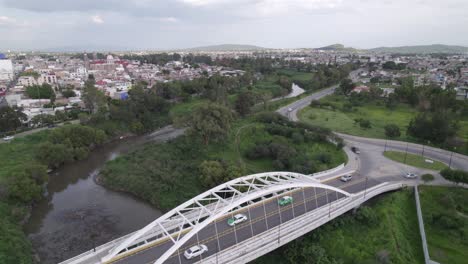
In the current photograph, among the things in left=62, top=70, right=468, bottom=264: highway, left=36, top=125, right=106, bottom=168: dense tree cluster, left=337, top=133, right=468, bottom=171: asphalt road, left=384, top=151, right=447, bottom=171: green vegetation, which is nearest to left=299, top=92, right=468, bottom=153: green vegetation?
left=337, top=133, right=468, bottom=171: asphalt road

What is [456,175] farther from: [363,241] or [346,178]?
[363,241]

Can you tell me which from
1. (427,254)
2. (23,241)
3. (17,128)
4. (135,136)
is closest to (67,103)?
(17,128)

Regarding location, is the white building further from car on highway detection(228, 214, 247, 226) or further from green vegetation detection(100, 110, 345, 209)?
car on highway detection(228, 214, 247, 226)

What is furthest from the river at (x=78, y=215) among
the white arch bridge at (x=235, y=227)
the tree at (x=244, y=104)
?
the tree at (x=244, y=104)

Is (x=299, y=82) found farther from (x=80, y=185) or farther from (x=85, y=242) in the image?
(x=85, y=242)

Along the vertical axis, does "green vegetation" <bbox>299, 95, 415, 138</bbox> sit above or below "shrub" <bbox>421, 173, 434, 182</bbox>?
above

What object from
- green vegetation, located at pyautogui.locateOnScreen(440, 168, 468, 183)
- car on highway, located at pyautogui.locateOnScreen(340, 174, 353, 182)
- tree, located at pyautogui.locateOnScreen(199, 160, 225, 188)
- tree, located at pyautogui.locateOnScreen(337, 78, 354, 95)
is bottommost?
tree, located at pyautogui.locateOnScreen(199, 160, 225, 188)

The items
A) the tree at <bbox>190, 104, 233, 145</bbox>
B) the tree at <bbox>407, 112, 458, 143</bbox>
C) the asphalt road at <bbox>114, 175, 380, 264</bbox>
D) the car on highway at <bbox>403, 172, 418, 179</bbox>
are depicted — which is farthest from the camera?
the tree at <bbox>190, 104, 233, 145</bbox>
